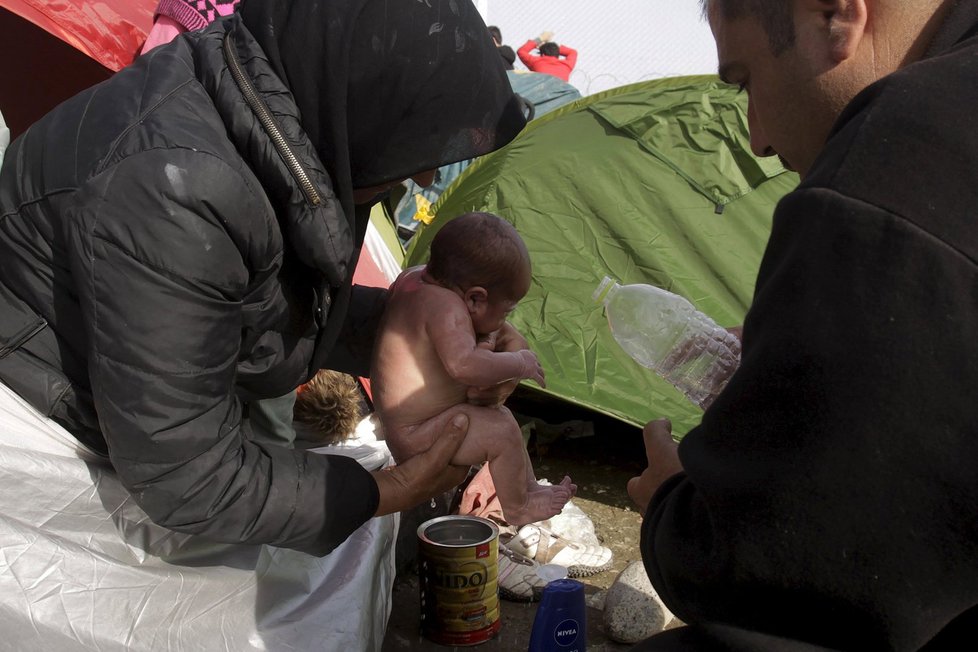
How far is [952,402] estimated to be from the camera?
0.81 m

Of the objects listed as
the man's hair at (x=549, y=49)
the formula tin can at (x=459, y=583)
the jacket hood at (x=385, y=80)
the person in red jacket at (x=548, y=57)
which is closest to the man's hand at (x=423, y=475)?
the formula tin can at (x=459, y=583)

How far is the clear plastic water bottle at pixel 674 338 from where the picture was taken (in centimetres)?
233

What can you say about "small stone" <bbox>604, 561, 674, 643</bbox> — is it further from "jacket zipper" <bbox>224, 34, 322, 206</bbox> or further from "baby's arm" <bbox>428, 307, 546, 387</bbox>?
"jacket zipper" <bbox>224, 34, 322, 206</bbox>

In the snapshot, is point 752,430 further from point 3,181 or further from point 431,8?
point 3,181

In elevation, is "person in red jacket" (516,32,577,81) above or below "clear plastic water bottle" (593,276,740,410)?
below

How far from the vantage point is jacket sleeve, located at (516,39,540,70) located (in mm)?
9859

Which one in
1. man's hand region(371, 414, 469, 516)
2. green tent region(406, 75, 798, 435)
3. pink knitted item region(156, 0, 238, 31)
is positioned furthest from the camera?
pink knitted item region(156, 0, 238, 31)

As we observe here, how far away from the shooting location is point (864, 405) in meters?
0.83

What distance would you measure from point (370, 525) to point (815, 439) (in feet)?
6.33

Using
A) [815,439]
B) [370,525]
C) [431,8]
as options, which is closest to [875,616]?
[815,439]

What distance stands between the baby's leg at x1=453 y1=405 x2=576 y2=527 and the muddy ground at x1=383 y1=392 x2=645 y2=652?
54 cm

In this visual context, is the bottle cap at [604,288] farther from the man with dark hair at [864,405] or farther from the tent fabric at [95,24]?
the tent fabric at [95,24]

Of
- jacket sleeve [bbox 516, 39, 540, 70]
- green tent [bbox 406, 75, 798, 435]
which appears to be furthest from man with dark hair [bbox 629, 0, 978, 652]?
jacket sleeve [bbox 516, 39, 540, 70]

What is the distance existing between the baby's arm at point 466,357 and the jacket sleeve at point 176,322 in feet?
2.22
